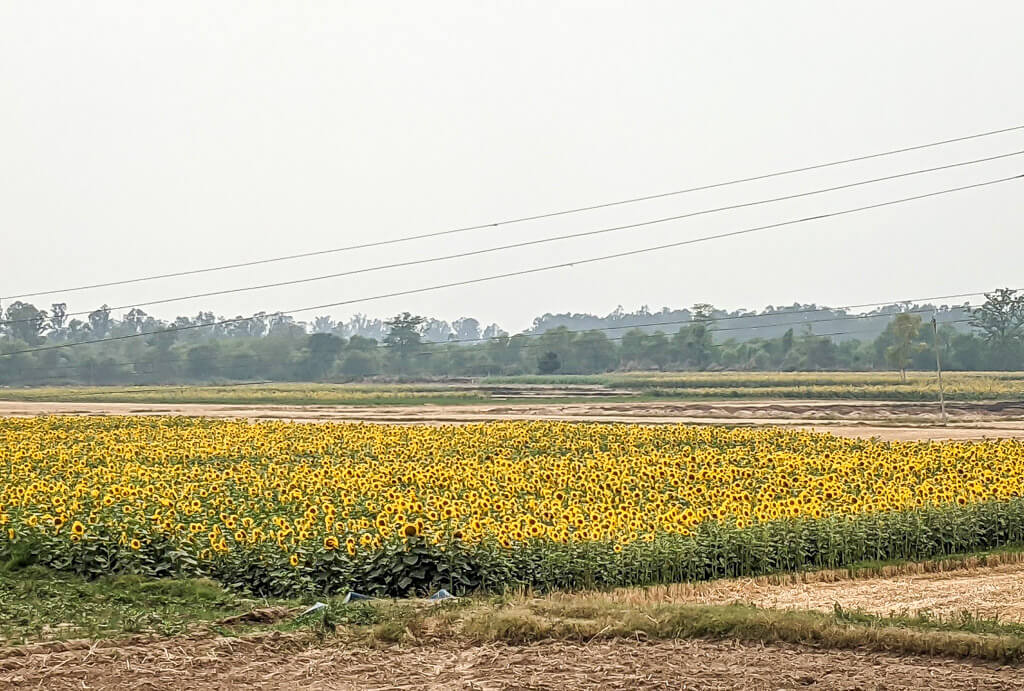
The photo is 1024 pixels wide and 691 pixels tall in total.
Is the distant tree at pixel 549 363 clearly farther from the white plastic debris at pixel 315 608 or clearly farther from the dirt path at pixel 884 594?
the white plastic debris at pixel 315 608

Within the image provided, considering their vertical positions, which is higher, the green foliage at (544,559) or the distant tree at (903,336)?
the distant tree at (903,336)

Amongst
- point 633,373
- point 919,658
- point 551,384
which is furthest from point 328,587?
point 633,373

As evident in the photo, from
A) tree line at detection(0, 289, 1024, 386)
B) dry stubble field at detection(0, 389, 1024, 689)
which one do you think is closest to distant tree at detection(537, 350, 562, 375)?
tree line at detection(0, 289, 1024, 386)

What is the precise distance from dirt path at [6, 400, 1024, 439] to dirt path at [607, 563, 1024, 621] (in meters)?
22.3

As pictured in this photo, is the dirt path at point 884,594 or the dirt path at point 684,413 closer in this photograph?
the dirt path at point 884,594

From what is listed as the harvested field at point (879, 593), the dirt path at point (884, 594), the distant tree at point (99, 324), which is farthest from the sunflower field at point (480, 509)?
the distant tree at point (99, 324)

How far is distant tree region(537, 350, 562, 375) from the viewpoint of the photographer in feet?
324

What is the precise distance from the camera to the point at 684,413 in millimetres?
51344

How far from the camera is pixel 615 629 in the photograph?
377 inches

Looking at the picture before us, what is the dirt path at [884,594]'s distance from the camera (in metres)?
11.4

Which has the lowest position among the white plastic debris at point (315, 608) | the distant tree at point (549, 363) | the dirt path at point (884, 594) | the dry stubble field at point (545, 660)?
the dirt path at point (884, 594)

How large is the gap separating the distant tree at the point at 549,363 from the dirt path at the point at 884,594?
84815 millimetres

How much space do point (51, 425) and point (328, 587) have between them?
725 inches

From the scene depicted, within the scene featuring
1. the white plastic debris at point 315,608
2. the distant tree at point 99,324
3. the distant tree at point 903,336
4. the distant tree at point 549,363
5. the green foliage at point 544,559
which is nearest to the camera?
the white plastic debris at point 315,608
